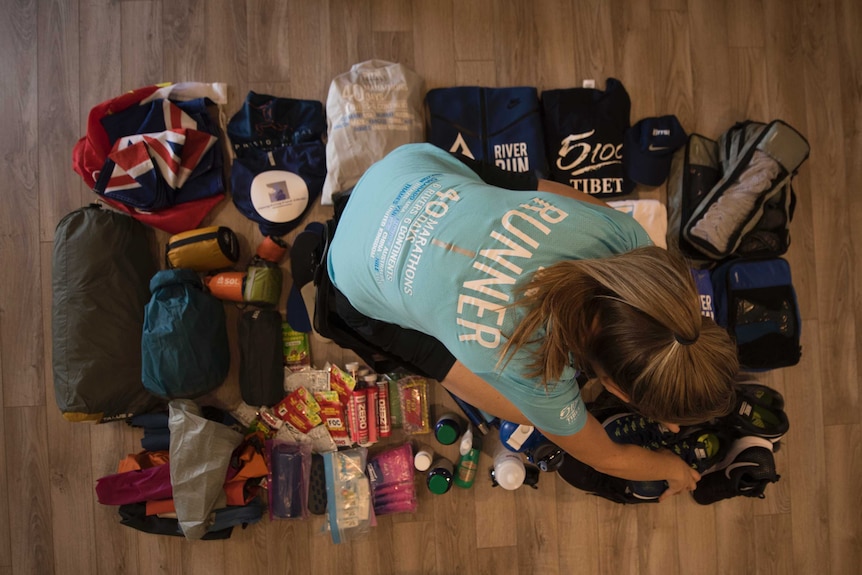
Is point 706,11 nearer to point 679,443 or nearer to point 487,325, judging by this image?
point 679,443

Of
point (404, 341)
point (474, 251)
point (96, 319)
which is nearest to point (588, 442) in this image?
point (404, 341)

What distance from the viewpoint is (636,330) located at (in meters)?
0.83

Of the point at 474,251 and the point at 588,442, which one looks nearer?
the point at 474,251

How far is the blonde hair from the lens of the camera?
0.81m

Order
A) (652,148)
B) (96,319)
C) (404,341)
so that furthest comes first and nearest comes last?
(652,148) < (96,319) < (404,341)

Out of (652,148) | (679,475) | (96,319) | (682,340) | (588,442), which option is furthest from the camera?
(652,148)

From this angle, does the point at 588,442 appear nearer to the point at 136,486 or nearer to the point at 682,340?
the point at 682,340

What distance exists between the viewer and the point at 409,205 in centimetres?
100

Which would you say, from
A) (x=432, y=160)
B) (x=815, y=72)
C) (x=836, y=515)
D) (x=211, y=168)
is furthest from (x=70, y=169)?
(x=836, y=515)

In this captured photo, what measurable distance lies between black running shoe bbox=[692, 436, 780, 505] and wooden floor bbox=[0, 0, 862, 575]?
153 millimetres

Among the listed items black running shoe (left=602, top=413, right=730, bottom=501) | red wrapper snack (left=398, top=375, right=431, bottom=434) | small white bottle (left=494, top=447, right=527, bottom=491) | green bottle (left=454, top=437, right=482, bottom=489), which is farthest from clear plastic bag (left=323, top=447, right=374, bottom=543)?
black running shoe (left=602, top=413, right=730, bottom=501)

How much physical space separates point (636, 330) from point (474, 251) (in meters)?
0.28

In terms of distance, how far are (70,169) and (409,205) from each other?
1656mm

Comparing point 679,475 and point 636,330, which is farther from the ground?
point 636,330
